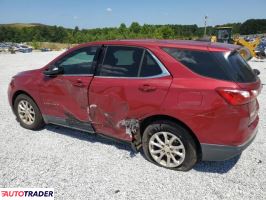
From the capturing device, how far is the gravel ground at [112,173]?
3.25 m

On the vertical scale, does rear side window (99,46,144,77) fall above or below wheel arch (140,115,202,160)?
above

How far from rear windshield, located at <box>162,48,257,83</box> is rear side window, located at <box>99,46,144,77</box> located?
506 millimetres

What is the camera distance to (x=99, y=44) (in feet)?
13.8

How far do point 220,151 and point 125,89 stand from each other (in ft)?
4.66

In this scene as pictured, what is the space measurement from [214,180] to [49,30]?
12652 centimetres

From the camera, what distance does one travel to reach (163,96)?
11.1 feet

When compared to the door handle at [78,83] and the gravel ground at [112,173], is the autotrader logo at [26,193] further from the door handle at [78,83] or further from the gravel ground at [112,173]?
the door handle at [78,83]

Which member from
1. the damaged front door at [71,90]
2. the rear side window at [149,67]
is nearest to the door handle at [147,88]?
the rear side window at [149,67]

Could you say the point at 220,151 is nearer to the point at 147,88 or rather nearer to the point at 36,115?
the point at 147,88

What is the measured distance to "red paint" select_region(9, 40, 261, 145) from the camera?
3137 millimetres

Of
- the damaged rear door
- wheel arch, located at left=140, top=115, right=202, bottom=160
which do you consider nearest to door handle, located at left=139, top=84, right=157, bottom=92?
the damaged rear door

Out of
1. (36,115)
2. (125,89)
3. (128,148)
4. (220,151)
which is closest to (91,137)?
(128,148)

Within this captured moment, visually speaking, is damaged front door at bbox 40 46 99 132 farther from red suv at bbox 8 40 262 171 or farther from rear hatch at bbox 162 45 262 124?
rear hatch at bbox 162 45 262 124

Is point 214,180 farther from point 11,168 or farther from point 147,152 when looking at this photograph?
point 11,168
